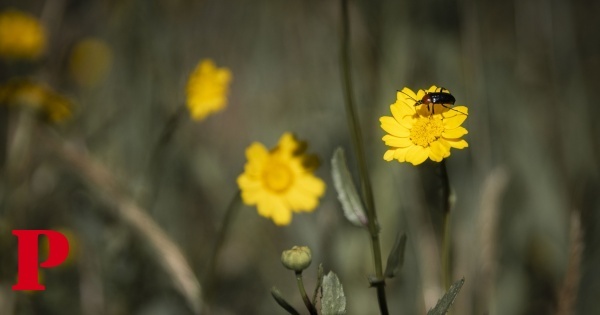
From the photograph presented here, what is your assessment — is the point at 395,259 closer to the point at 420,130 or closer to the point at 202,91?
the point at 420,130

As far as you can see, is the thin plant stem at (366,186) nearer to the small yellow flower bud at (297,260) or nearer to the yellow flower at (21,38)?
the small yellow flower bud at (297,260)

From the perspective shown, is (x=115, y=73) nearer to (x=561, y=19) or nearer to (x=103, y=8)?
(x=103, y=8)

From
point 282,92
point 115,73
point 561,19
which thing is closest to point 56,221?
point 115,73

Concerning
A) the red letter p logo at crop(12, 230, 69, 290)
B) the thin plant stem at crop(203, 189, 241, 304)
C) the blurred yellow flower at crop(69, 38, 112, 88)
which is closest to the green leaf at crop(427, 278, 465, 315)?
the thin plant stem at crop(203, 189, 241, 304)

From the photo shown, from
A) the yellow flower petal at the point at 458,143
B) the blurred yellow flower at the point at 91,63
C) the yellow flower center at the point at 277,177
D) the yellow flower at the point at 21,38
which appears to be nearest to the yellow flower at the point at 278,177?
the yellow flower center at the point at 277,177

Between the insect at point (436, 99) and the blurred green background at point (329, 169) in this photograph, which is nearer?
the insect at point (436, 99)

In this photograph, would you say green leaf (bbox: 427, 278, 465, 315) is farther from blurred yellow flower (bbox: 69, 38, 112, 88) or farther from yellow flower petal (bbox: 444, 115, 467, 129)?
blurred yellow flower (bbox: 69, 38, 112, 88)
